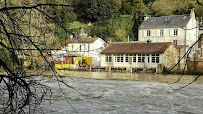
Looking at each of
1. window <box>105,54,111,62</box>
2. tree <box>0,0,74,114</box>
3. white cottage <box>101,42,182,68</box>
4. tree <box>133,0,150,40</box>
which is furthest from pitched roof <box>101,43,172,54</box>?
tree <box>0,0,74,114</box>

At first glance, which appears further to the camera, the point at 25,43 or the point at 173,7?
the point at 173,7

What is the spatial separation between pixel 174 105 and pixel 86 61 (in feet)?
93.7

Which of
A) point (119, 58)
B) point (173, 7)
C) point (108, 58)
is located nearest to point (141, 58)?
point (119, 58)

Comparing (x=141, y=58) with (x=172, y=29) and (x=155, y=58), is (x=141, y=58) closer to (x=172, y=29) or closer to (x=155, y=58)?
(x=155, y=58)

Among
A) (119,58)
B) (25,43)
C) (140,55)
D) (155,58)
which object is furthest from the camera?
(119,58)

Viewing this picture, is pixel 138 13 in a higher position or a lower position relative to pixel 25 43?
higher

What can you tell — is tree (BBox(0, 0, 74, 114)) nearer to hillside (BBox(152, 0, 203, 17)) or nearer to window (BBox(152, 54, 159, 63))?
window (BBox(152, 54, 159, 63))

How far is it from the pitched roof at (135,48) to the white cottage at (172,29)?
9.84m

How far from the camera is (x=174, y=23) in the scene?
142 ft

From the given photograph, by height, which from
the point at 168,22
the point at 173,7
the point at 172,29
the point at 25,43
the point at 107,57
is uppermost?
the point at 173,7

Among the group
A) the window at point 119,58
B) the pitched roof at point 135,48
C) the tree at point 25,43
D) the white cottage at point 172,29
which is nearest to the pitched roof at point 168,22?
the white cottage at point 172,29

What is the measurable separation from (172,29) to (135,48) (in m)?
11.8

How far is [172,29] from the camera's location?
43.2 metres

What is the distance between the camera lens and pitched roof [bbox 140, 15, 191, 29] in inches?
1677
